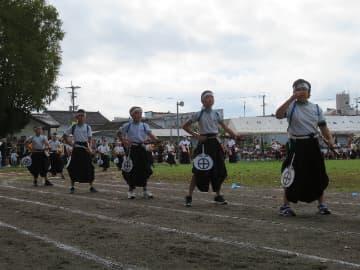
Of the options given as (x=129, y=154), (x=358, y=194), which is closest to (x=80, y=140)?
(x=129, y=154)

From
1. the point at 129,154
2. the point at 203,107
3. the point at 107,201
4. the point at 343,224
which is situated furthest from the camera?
the point at 129,154

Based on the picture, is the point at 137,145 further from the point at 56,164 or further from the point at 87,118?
the point at 87,118

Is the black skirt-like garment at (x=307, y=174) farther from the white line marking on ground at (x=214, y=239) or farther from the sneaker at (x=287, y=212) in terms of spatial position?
the white line marking on ground at (x=214, y=239)

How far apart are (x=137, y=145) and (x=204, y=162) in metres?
2.62

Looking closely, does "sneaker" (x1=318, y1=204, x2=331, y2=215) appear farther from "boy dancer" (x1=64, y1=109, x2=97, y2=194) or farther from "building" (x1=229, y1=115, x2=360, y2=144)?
"building" (x1=229, y1=115, x2=360, y2=144)

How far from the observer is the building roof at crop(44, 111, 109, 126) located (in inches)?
4082

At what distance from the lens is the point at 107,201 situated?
12562 mm

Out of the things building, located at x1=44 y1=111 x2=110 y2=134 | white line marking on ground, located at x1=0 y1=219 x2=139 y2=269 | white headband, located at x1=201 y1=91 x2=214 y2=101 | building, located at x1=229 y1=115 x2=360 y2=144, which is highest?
building, located at x1=44 y1=111 x2=110 y2=134

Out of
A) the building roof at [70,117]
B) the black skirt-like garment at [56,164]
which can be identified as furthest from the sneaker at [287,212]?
the building roof at [70,117]

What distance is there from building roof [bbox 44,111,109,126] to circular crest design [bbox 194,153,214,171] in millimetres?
92454

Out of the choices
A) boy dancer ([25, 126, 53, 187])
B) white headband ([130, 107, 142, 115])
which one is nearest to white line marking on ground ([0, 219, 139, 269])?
white headband ([130, 107, 142, 115])

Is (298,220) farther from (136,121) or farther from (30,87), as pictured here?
(30,87)

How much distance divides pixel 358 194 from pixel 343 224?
17.7 ft

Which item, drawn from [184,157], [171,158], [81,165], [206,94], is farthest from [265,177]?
[184,157]
